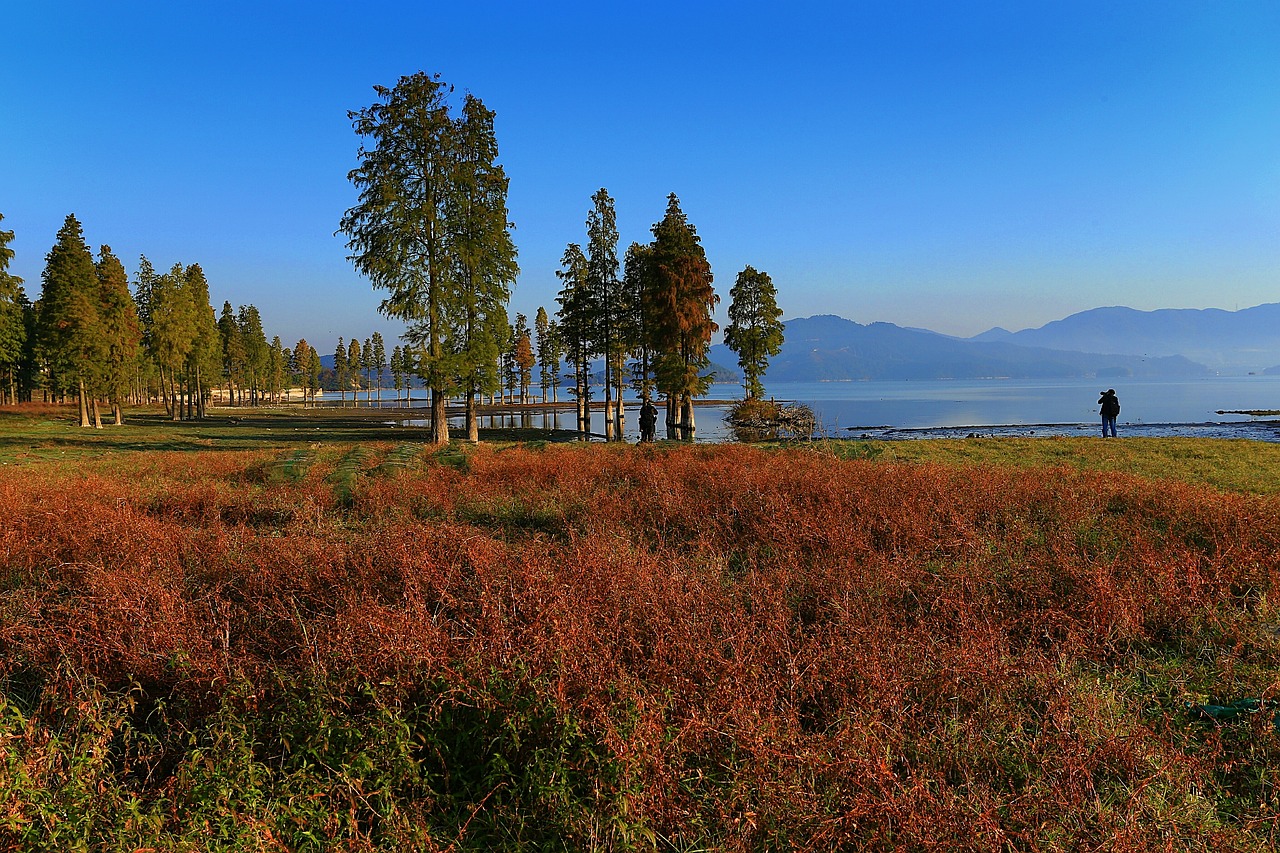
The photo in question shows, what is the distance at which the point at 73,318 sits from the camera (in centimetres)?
4431

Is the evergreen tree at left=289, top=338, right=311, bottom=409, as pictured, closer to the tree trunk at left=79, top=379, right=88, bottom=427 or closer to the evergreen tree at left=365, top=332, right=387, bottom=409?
the evergreen tree at left=365, top=332, right=387, bottom=409

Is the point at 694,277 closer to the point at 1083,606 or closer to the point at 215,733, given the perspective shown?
the point at 1083,606

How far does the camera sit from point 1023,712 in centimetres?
428

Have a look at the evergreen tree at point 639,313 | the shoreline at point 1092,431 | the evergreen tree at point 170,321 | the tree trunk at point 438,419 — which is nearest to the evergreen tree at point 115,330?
the evergreen tree at point 170,321

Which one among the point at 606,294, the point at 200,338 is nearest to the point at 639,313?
the point at 606,294

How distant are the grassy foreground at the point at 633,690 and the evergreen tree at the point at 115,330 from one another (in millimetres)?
48577

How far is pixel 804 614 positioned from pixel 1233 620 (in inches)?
153

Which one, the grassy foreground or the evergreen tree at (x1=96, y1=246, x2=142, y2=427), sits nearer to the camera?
the grassy foreground

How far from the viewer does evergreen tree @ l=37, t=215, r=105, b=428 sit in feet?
145

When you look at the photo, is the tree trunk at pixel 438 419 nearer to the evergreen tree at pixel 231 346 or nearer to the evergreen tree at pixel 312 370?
the evergreen tree at pixel 231 346

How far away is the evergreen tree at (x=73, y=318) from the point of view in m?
44.1

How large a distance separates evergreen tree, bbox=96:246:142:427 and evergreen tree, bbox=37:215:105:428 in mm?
1084

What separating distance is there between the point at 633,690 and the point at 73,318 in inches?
2212

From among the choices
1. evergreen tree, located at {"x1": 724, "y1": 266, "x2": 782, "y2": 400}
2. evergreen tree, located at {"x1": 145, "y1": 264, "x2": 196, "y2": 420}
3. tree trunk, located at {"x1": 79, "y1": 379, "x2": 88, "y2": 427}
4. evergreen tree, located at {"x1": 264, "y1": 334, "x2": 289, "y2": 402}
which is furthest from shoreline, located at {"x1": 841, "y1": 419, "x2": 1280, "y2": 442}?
evergreen tree, located at {"x1": 264, "y1": 334, "x2": 289, "y2": 402}
